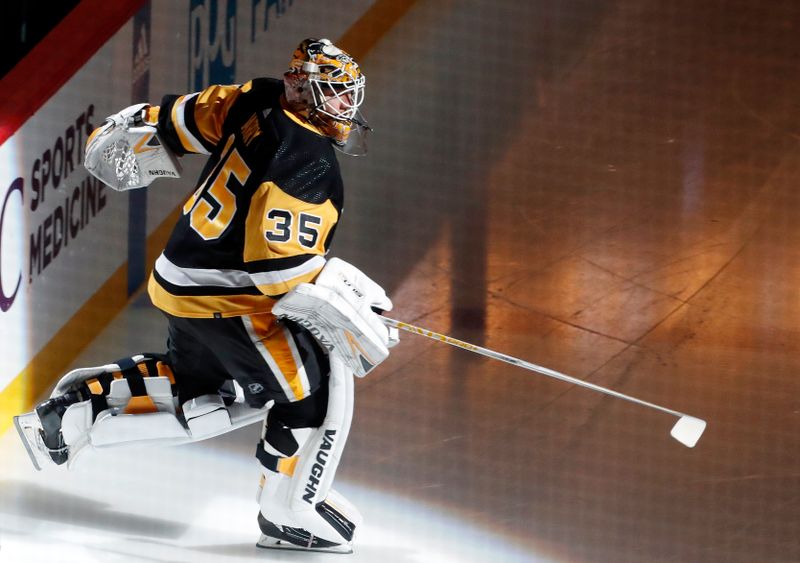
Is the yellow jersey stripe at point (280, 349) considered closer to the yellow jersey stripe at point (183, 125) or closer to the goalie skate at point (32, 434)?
the yellow jersey stripe at point (183, 125)

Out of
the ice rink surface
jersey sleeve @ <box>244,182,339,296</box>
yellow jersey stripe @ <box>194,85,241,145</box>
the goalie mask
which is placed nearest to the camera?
jersey sleeve @ <box>244,182,339,296</box>

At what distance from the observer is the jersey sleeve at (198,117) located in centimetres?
272

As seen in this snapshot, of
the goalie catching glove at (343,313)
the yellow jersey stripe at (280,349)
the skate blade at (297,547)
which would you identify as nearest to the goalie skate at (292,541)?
the skate blade at (297,547)

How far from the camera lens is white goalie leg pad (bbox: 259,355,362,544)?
9.02 feet

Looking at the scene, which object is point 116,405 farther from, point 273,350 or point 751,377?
point 751,377

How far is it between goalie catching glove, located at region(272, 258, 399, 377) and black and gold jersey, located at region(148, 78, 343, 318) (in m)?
0.04

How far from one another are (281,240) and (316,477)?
650mm

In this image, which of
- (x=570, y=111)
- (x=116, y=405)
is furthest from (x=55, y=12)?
(x=570, y=111)

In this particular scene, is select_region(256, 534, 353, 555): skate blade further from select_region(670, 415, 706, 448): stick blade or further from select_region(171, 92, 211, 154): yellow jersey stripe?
select_region(171, 92, 211, 154): yellow jersey stripe

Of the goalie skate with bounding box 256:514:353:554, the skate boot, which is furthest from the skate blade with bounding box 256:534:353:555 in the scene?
the skate boot

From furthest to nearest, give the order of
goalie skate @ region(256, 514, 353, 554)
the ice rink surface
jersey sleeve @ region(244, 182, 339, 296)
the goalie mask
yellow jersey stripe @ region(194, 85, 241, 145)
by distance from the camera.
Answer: the ice rink surface < goalie skate @ region(256, 514, 353, 554) < yellow jersey stripe @ region(194, 85, 241, 145) < the goalie mask < jersey sleeve @ region(244, 182, 339, 296)

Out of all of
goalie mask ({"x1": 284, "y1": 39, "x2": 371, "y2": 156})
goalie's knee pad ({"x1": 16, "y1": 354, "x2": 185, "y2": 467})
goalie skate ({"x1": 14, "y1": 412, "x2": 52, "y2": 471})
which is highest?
goalie mask ({"x1": 284, "y1": 39, "x2": 371, "y2": 156})

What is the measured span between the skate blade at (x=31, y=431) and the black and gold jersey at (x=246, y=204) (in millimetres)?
479

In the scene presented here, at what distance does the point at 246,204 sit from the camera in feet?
8.36
